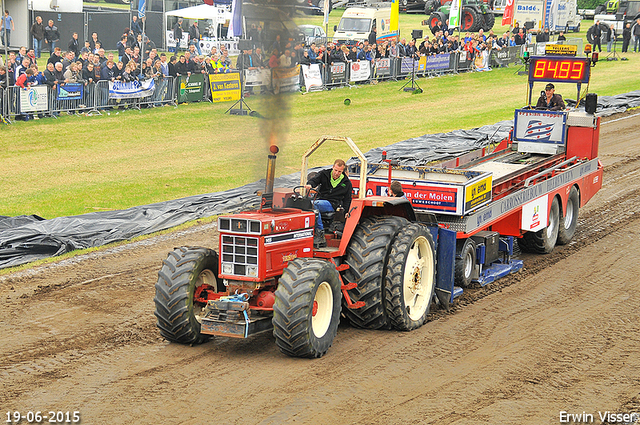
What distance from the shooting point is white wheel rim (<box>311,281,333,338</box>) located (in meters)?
8.41

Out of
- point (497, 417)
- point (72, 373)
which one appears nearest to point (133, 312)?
point (72, 373)

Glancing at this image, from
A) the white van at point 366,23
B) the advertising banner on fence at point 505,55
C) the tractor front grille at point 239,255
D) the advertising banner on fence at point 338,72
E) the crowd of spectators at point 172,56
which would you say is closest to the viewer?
the tractor front grille at point 239,255

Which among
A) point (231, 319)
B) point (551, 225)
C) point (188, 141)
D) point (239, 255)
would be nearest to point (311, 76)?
point (188, 141)

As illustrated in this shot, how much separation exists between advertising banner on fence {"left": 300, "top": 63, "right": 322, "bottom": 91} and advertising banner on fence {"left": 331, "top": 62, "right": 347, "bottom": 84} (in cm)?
79

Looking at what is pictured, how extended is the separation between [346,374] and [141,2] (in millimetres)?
22000

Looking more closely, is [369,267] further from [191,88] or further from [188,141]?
[191,88]

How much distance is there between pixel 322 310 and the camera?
8523 mm

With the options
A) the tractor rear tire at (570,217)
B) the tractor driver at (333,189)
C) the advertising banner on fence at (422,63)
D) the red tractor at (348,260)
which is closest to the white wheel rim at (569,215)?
the tractor rear tire at (570,217)

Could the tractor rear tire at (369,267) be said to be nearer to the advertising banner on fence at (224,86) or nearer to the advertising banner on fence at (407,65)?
the advertising banner on fence at (224,86)

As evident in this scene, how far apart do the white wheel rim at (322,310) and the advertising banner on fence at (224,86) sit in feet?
64.0

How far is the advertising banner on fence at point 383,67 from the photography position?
3352 cm

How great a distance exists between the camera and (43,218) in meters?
14.3

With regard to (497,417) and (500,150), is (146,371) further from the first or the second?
(500,150)

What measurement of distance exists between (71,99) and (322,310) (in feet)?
57.8
